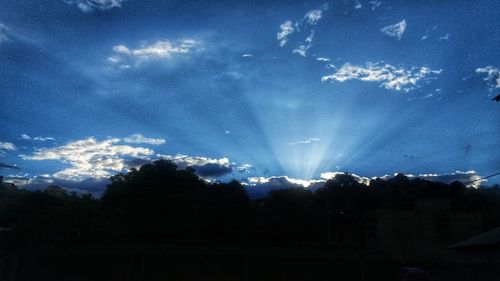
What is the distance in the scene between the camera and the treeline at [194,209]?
25.2 meters

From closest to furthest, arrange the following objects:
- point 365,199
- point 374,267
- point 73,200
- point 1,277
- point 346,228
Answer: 1. point 1,277
2. point 374,267
3. point 73,200
4. point 346,228
5. point 365,199

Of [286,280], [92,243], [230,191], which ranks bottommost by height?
[286,280]

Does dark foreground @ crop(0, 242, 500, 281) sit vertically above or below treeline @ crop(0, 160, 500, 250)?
below

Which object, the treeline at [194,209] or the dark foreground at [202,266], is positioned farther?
the treeline at [194,209]

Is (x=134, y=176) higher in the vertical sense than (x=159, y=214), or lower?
higher

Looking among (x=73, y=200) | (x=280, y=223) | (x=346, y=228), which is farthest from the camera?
(x=346, y=228)

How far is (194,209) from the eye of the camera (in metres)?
42.4

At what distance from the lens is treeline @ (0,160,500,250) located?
2519 centimetres

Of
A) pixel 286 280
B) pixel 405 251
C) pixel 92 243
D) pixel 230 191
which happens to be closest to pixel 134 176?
pixel 230 191

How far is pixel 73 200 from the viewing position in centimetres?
2755

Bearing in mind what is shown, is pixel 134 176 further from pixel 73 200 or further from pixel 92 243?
pixel 92 243

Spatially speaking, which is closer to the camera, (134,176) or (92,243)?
(92,243)

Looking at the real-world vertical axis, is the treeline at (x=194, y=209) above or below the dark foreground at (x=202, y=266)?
above

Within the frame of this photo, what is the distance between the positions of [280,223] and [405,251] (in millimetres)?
15553
